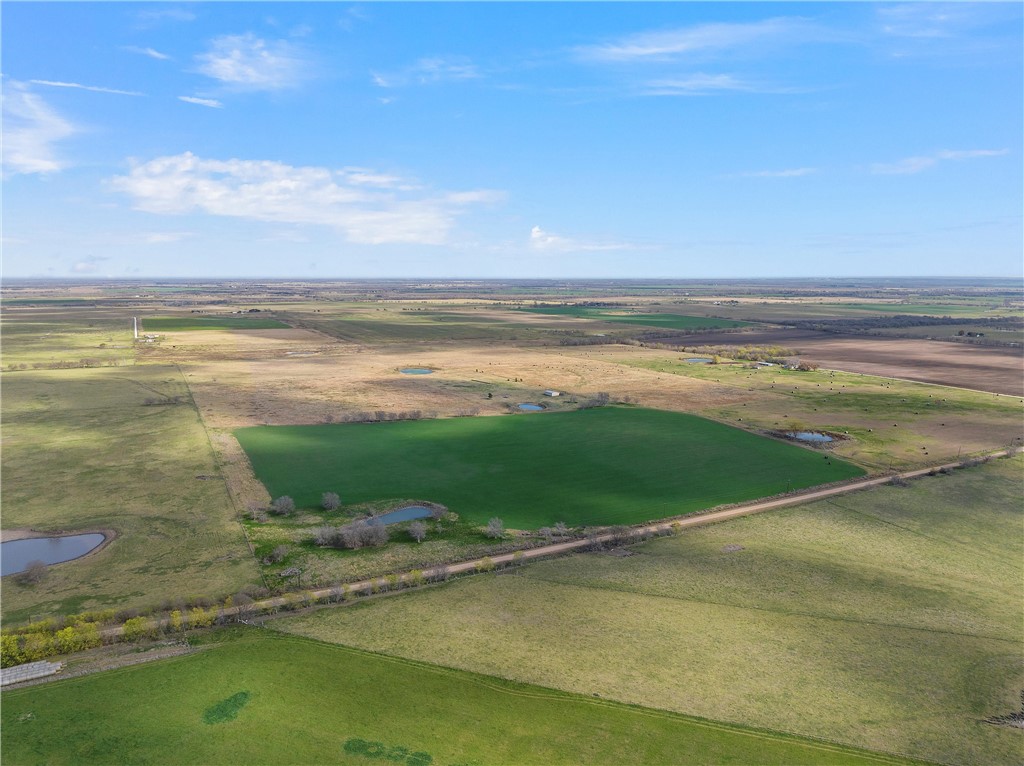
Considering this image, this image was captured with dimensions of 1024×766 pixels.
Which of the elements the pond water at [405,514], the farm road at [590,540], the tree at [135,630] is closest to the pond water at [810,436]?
the farm road at [590,540]

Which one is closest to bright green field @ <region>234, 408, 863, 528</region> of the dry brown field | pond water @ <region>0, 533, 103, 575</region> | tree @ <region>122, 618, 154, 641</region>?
pond water @ <region>0, 533, 103, 575</region>

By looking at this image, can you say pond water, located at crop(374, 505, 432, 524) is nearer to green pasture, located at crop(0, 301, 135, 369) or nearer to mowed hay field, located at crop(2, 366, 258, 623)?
mowed hay field, located at crop(2, 366, 258, 623)

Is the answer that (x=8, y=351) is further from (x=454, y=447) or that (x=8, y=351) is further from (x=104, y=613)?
(x=104, y=613)

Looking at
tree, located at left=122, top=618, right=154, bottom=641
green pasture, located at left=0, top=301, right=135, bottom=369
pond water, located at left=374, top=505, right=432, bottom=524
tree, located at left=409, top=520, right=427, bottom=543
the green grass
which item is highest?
green pasture, located at left=0, top=301, right=135, bottom=369

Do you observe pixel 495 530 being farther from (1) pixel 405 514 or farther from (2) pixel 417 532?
(1) pixel 405 514

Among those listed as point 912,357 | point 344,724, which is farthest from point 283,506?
point 912,357
